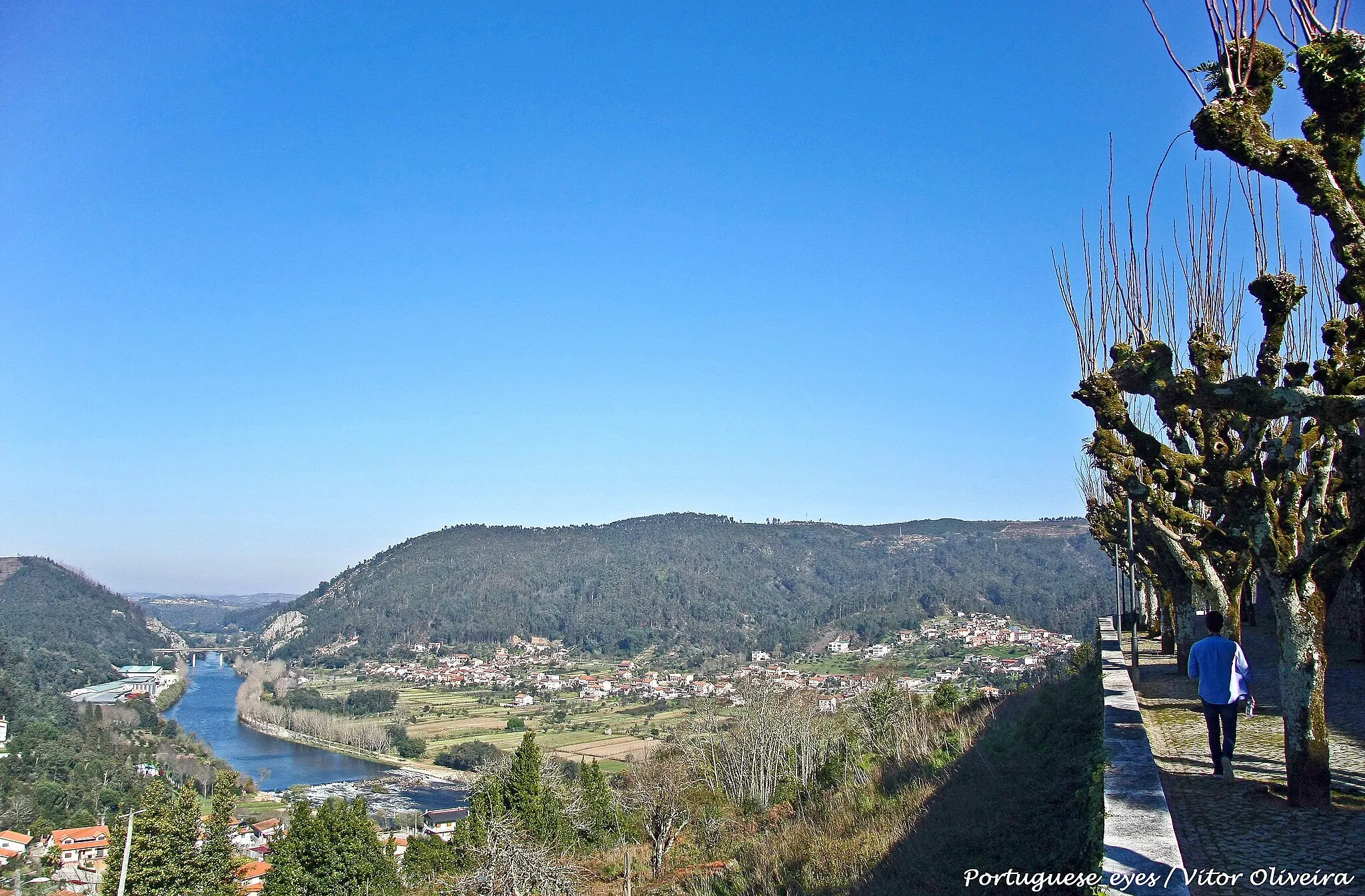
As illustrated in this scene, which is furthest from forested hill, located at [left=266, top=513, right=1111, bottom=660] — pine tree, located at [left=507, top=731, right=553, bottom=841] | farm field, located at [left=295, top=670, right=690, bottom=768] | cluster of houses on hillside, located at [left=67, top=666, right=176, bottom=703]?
pine tree, located at [left=507, top=731, right=553, bottom=841]

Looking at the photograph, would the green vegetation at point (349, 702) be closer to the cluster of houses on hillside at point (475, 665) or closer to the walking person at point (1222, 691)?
the cluster of houses on hillside at point (475, 665)

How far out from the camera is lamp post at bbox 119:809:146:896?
18956 millimetres

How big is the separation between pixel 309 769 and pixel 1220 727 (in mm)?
62851

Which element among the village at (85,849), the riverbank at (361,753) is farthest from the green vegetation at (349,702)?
the village at (85,849)

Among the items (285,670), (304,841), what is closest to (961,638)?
(304,841)

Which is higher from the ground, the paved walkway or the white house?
the paved walkway

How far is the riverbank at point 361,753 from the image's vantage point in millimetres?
55500

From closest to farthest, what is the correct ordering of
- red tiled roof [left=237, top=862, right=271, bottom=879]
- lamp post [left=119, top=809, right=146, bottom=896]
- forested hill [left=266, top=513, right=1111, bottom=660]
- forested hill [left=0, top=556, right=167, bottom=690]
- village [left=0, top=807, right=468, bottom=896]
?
1. lamp post [left=119, top=809, right=146, bottom=896]
2. red tiled roof [left=237, top=862, right=271, bottom=879]
3. village [left=0, top=807, right=468, bottom=896]
4. forested hill [left=0, top=556, right=167, bottom=690]
5. forested hill [left=266, top=513, right=1111, bottom=660]

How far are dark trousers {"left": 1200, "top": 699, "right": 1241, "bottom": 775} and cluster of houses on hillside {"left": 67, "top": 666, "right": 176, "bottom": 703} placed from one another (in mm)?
89651

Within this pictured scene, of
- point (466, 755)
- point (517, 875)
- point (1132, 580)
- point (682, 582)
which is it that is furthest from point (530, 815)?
point (682, 582)

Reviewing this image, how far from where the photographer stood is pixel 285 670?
395 ft

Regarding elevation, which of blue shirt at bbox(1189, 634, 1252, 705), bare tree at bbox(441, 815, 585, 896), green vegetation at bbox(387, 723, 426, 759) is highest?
blue shirt at bbox(1189, 634, 1252, 705)

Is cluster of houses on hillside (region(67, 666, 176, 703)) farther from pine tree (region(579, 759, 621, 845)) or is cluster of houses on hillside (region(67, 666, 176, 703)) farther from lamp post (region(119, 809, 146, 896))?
pine tree (region(579, 759, 621, 845))

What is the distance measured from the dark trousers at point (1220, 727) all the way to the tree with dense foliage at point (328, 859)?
20969mm
